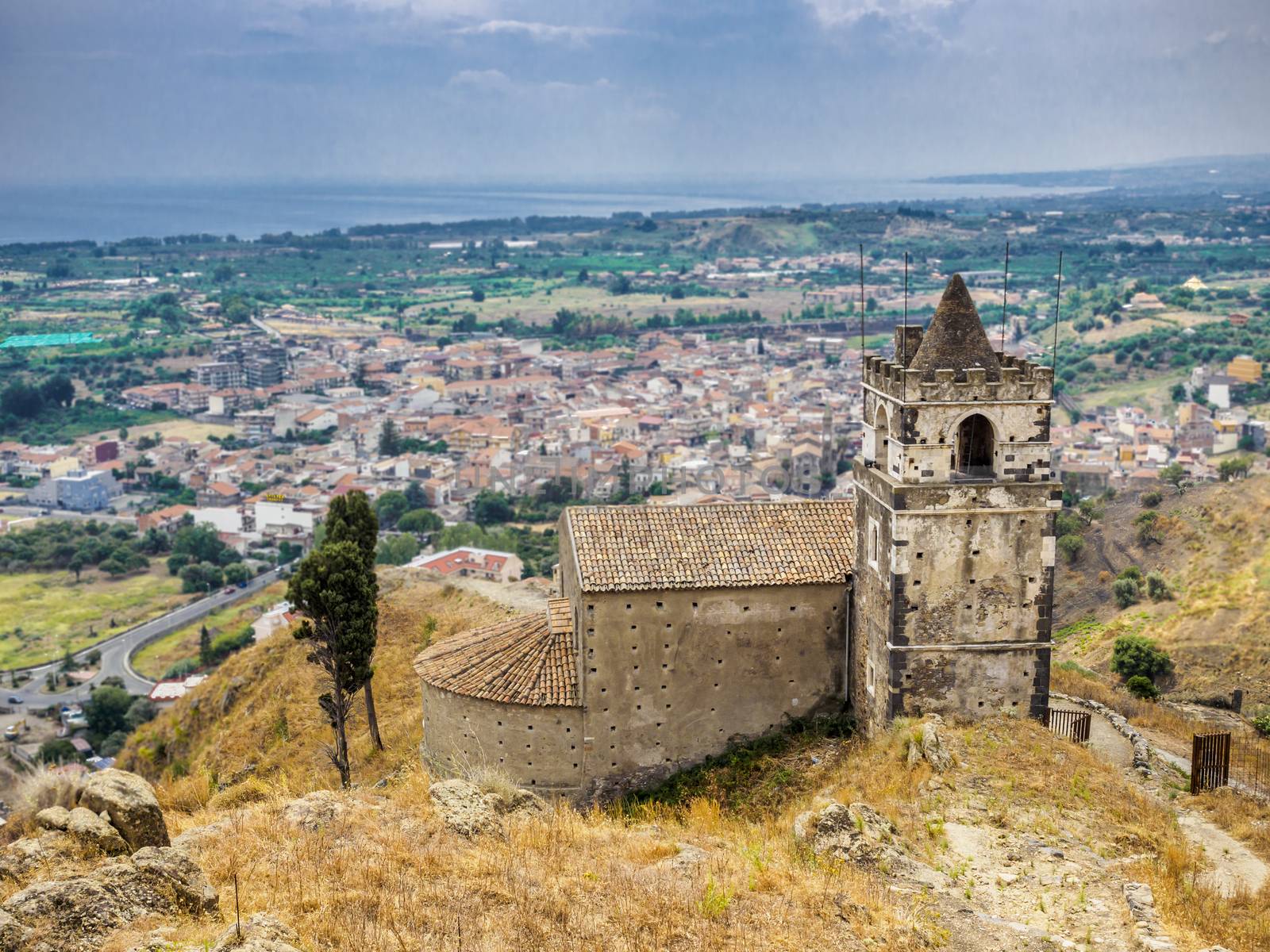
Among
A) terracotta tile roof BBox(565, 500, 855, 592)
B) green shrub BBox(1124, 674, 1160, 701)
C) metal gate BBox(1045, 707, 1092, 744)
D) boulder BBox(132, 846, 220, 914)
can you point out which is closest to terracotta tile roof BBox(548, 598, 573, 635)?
terracotta tile roof BBox(565, 500, 855, 592)

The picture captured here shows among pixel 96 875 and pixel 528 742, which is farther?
pixel 528 742

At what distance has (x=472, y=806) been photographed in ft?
54.7

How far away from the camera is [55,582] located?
7612 cm

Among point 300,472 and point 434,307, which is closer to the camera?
point 300,472

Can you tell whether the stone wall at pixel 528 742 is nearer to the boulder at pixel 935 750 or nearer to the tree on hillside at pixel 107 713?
the boulder at pixel 935 750

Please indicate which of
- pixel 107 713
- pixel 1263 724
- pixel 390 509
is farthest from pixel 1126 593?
pixel 390 509

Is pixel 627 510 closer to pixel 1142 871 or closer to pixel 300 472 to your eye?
pixel 1142 871

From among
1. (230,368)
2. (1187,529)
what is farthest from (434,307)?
(1187,529)

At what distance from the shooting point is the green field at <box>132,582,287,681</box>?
60.8 m

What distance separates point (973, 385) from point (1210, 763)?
22.6 feet

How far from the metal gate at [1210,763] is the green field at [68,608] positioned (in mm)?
58541

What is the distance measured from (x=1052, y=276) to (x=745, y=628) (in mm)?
172404

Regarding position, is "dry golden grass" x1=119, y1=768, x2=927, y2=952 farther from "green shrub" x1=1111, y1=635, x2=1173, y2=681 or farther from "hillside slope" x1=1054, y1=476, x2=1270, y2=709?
"hillside slope" x1=1054, y1=476, x2=1270, y2=709

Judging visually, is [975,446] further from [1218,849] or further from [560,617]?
[560,617]
